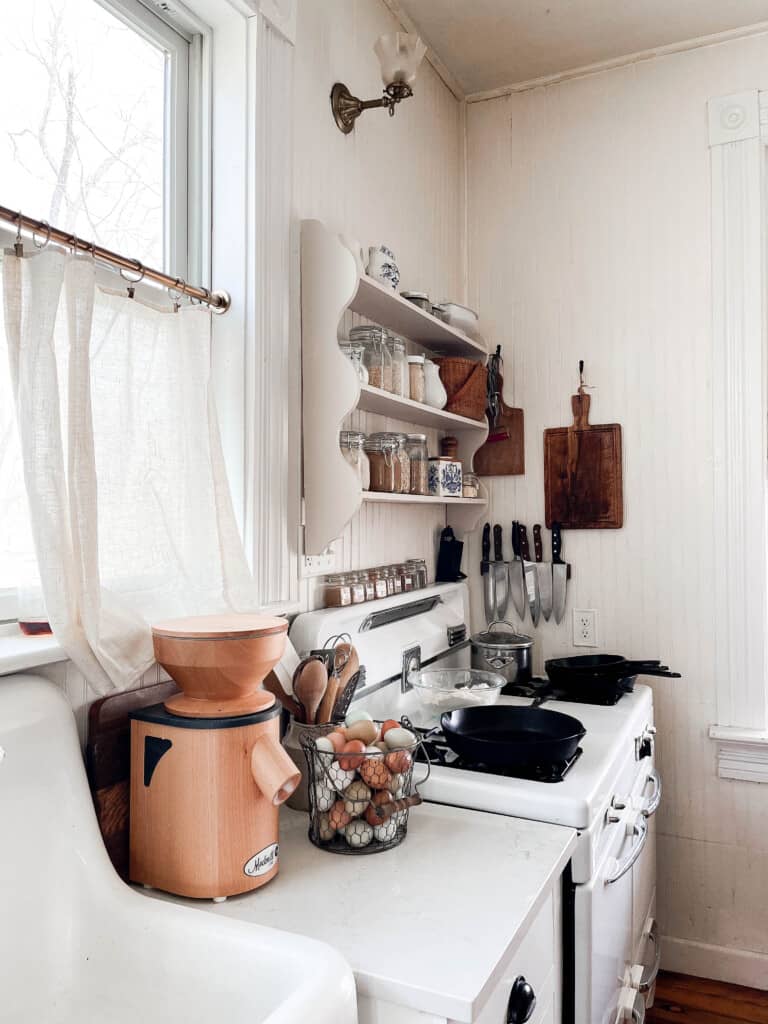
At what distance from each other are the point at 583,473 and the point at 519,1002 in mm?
1669

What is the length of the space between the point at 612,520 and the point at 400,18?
156 cm

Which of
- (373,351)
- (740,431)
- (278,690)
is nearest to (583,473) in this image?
(740,431)

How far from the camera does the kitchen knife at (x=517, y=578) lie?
2533 mm

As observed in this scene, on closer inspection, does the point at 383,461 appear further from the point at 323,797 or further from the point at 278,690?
the point at 323,797

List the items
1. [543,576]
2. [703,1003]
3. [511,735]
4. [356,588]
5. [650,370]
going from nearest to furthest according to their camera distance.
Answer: [511,735]
[356,588]
[703,1003]
[650,370]
[543,576]

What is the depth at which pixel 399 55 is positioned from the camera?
1747mm

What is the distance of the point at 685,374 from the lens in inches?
92.8

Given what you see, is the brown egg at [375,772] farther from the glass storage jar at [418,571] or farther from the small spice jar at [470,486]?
the small spice jar at [470,486]

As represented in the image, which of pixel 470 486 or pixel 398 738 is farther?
pixel 470 486

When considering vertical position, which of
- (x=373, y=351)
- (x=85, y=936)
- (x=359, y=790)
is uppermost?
(x=373, y=351)

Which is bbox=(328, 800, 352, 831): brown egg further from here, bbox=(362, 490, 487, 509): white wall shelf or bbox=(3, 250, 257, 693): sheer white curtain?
bbox=(362, 490, 487, 509): white wall shelf

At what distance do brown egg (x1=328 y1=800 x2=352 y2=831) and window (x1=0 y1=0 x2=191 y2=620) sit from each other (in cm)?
58

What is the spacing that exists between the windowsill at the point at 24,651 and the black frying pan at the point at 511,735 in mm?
782

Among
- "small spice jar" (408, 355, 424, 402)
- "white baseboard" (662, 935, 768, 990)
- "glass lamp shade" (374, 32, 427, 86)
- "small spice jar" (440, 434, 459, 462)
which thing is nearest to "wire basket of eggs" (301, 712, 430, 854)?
"small spice jar" (408, 355, 424, 402)
